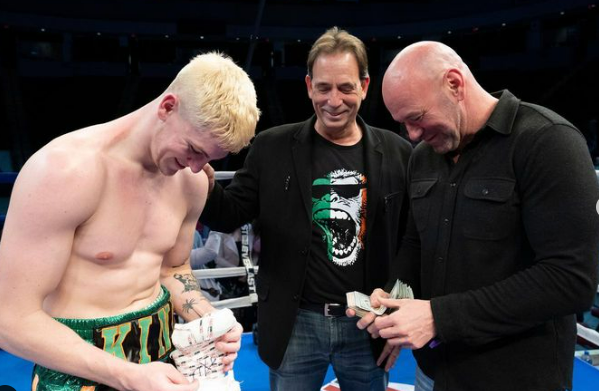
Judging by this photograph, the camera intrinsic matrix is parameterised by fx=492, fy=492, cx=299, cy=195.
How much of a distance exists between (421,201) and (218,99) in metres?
0.66

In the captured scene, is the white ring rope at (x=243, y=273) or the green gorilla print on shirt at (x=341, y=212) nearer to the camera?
the green gorilla print on shirt at (x=341, y=212)

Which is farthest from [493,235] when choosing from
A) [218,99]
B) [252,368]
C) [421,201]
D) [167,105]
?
[252,368]

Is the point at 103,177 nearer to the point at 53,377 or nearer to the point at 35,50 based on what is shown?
the point at 53,377

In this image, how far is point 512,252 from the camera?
4.00ft

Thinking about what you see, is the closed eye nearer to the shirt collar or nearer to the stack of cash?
the stack of cash

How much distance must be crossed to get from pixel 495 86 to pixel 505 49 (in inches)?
53.6

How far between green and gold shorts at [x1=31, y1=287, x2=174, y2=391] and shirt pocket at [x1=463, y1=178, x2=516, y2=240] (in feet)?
2.68

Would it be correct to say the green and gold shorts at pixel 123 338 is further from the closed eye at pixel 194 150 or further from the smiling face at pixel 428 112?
the smiling face at pixel 428 112

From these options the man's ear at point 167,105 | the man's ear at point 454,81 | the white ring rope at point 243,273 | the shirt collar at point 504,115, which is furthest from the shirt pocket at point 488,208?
the white ring rope at point 243,273

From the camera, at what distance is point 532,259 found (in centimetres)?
122

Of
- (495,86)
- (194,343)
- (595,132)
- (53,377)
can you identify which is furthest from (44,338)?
(495,86)

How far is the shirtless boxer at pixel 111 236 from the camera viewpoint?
1.03 m

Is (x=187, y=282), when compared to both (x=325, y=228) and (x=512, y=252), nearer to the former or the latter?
(x=325, y=228)

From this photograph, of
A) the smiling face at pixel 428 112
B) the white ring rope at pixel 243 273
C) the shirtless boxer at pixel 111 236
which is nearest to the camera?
the shirtless boxer at pixel 111 236
